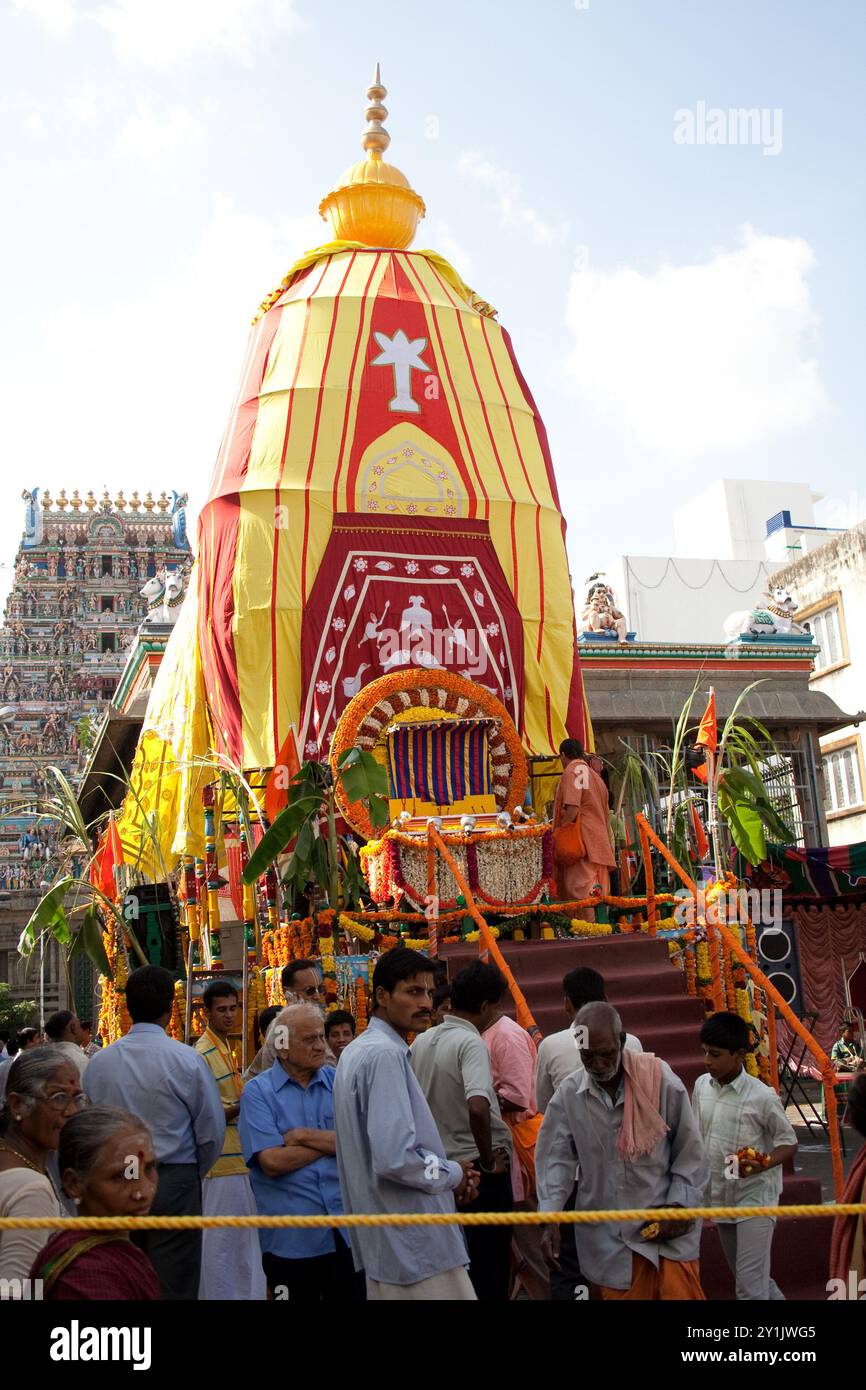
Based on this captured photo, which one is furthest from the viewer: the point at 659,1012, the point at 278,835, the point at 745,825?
the point at 745,825

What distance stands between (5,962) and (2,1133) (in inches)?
1064

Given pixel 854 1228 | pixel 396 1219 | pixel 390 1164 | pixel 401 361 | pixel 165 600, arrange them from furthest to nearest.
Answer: pixel 165 600, pixel 401 361, pixel 390 1164, pixel 854 1228, pixel 396 1219

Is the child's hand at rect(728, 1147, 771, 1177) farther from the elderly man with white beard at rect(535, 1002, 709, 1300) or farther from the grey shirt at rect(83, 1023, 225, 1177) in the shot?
the grey shirt at rect(83, 1023, 225, 1177)

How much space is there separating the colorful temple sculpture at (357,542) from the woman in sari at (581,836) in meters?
1.77

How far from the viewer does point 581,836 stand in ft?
35.3

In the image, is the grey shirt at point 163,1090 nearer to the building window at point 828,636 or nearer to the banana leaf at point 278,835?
the banana leaf at point 278,835

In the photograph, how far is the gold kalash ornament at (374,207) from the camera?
15914 mm

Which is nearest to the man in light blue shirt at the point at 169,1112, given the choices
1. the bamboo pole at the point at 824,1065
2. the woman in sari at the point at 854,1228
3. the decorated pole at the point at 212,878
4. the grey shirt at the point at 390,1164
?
the grey shirt at the point at 390,1164

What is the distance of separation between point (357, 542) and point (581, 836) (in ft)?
14.1

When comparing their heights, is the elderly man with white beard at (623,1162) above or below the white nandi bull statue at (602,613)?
below

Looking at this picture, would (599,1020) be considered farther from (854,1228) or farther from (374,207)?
(374,207)

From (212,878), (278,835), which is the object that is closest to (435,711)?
(212,878)
